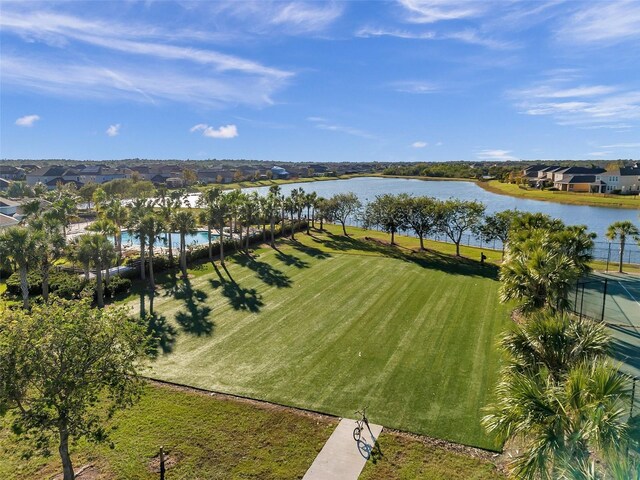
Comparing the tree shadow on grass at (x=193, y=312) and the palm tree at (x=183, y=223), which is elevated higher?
the palm tree at (x=183, y=223)

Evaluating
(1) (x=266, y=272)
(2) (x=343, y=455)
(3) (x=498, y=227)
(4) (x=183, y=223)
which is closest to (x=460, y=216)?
(3) (x=498, y=227)

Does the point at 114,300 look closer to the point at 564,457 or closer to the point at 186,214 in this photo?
the point at 186,214

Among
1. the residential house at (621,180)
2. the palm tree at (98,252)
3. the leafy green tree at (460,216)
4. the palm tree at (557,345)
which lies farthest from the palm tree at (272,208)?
the residential house at (621,180)

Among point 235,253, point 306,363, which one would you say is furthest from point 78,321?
point 235,253

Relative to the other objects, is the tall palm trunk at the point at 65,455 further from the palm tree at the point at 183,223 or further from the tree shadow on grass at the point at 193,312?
the palm tree at the point at 183,223

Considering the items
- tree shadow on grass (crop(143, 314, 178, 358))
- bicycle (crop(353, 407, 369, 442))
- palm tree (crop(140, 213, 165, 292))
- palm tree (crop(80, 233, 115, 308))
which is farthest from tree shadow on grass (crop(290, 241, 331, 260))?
bicycle (crop(353, 407, 369, 442))

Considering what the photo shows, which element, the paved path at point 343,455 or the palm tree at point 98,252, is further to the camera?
the palm tree at point 98,252
